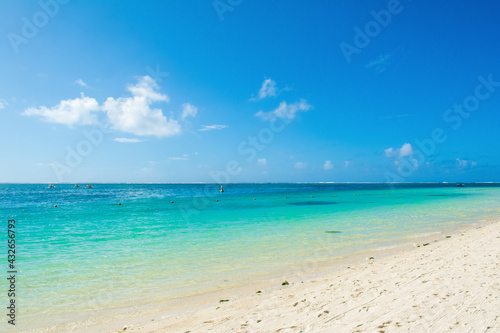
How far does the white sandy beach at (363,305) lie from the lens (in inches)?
205

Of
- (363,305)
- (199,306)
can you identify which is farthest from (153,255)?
(363,305)

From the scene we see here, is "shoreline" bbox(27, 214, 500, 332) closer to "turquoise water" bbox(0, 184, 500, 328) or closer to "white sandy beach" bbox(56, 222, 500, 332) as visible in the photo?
"white sandy beach" bbox(56, 222, 500, 332)

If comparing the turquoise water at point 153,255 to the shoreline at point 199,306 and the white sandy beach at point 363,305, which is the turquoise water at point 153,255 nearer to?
the shoreline at point 199,306

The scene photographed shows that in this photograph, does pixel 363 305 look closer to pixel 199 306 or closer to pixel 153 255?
pixel 199 306

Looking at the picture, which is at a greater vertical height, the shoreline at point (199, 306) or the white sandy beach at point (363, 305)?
the white sandy beach at point (363, 305)

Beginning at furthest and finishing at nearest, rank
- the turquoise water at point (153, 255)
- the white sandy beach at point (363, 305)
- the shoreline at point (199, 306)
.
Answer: the turquoise water at point (153, 255)
the shoreline at point (199, 306)
the white sandy beach at point (363, 305)

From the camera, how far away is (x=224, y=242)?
15867 millimetres

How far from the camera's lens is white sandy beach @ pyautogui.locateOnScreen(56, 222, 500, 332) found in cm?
520

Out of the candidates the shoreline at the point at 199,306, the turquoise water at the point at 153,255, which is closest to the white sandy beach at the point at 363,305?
the shoreline at the point at 199,306

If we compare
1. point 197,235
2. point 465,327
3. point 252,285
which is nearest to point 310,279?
point 252,285

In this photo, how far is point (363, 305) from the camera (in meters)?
6.20

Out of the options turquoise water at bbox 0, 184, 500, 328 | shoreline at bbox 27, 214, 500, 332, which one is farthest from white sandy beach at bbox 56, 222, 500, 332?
turquoise water at bbox 0, 184, 500, 328

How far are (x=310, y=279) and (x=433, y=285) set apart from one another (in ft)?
12.0

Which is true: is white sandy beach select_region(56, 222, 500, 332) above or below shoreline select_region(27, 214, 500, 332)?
above
